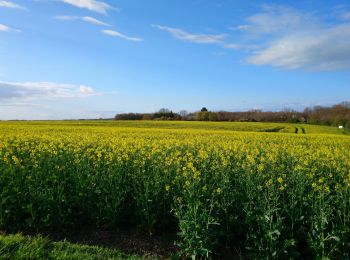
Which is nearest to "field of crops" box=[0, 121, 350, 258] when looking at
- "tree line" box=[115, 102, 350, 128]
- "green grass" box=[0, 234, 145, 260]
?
"green grass" box=[0, 234, 145, 260]

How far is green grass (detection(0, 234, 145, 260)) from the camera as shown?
5.70m

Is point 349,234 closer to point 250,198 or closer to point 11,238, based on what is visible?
point 250,198

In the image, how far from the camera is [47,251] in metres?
5.94

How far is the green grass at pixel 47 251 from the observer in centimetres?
570

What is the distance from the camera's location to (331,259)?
595 centimetres

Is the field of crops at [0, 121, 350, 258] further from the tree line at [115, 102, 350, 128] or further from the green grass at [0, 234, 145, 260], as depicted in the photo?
the tree line at [115, 102, 350, 128]

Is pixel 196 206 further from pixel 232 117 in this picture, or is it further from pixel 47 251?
pixel 232 117

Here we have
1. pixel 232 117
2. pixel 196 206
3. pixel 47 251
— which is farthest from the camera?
pixel 232 117

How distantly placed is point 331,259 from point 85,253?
4227 millimetres

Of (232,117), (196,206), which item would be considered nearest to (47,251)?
(196,206)

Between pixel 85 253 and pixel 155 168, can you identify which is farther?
pixel 155 168

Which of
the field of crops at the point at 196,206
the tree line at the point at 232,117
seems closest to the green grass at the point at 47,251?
the field of crops at the point at 196,206

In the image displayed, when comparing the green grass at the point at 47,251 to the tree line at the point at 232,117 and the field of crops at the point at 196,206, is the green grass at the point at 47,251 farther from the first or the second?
the tree line at the point at 232,117

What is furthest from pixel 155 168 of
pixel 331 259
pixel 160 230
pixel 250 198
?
pixel 331 259
